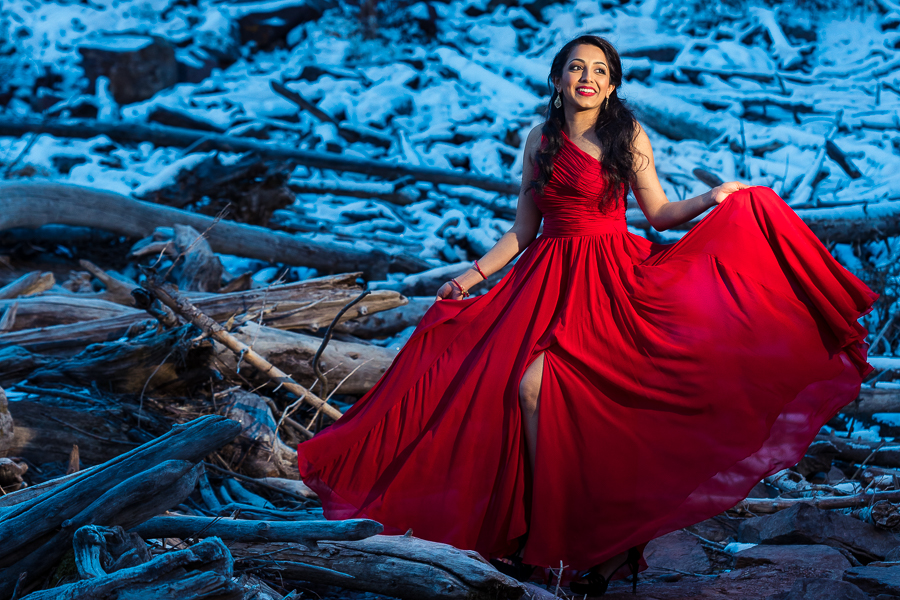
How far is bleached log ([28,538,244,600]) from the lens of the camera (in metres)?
1.47

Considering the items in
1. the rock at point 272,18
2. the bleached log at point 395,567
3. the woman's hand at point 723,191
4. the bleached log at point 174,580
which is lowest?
the bleached log at point 395,567

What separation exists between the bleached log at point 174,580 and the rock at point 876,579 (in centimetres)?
203

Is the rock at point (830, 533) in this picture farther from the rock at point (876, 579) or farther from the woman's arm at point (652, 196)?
the woman's arm at point (652, 196)

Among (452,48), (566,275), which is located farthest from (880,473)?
(452,48)

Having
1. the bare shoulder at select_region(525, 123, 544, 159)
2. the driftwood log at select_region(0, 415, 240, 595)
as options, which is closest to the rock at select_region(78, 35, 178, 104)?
the bare shoulder at select_region(525, 123, 544, 159)

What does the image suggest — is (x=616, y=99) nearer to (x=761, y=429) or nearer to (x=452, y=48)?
(x=761, y=429)

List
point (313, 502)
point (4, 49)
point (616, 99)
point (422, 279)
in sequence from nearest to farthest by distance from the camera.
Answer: point (616, 99) < point (313, 502) < point (422, 279) < point (4, 49)

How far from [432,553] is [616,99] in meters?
2.15

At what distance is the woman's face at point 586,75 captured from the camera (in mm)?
2930

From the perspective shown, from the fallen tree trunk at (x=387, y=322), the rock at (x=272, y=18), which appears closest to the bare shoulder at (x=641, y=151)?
the fallen tree trunk at (x=387, y=322)

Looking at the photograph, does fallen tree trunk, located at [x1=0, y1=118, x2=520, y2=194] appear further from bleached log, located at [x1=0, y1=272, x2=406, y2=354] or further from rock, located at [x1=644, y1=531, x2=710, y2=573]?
rock, located at [x1=644, y1=531, x2=710, y2=573]

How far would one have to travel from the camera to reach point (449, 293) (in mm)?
3004

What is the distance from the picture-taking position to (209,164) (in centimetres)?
687

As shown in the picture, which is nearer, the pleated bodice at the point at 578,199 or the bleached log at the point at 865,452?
the pleated bodice at the point at 578,199
